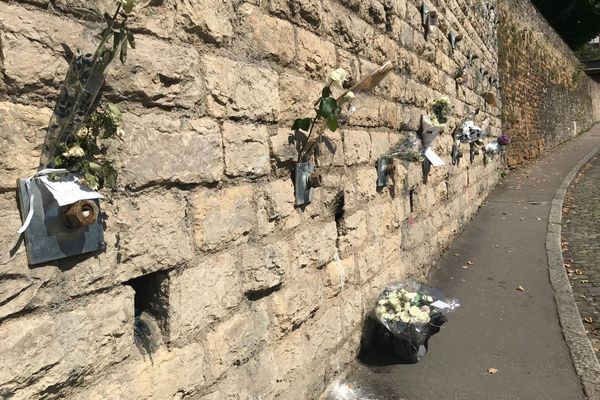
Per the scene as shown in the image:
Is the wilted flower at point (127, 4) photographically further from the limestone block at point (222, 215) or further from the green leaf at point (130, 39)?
the limestone block at point (222, 215)

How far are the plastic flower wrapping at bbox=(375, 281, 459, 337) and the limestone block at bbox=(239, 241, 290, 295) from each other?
1.36 meters

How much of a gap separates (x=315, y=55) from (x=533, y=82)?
50.9 ft

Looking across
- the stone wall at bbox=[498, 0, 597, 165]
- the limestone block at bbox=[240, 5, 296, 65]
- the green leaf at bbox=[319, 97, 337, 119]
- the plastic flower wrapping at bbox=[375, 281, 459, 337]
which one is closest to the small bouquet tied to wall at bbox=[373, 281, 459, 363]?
the plastic flower wrapping at bbox=[375, 281, 459, 337]

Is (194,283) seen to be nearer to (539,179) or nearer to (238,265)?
(238,265)

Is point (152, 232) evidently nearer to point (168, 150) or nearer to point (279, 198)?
point (168, 150)

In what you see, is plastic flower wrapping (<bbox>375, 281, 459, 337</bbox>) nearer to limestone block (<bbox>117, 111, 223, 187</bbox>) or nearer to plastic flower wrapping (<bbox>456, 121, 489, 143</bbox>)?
limestone block (<bbox>117, 111, 223, 187</bbox>)

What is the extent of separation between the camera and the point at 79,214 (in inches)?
59.4

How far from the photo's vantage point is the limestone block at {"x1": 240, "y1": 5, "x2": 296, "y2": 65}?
7.68 feet

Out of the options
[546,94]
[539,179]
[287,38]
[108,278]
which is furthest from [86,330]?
[546,94]

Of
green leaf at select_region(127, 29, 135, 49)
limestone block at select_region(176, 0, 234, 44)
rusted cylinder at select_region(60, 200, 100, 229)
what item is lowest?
rusted cylinder at select_region(60, 200, 100, 229)

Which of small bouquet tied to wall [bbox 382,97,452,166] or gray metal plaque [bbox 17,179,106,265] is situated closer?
gray metal plaque [bbox 17,179,106,265]

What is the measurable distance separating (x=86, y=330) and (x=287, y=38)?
5.74 ft

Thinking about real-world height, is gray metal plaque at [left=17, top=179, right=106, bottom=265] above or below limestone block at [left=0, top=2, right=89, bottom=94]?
below

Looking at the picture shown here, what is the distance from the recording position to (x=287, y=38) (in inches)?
103
